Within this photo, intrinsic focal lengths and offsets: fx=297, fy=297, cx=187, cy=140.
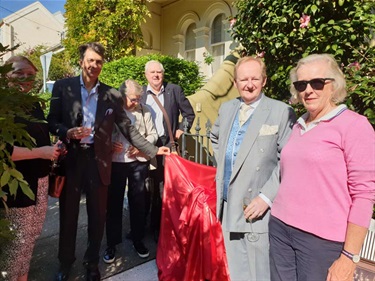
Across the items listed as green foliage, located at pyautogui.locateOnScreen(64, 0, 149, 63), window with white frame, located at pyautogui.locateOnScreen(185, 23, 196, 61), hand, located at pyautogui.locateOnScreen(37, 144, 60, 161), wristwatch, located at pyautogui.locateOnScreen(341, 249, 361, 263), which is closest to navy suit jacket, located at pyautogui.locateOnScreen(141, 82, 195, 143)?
hand, located at pyautogui.locateOnScreen(37, 144, 60, 161)

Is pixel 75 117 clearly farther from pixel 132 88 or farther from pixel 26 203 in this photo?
pixel 26 203

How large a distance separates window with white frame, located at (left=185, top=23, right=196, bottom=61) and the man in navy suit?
726 centimetres

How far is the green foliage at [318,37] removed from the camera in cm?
295

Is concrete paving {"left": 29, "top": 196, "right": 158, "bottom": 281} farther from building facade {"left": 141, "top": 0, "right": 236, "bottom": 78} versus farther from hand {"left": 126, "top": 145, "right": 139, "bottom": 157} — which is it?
building facade {"left": 141, "top": 0, "right": 236, "bottom": 78}

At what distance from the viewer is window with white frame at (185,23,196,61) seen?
10789mm

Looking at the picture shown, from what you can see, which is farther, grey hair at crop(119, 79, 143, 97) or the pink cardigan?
grey hair at crop(119, 79, 143, 97)

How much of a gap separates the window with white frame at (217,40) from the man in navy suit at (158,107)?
21.3 feet

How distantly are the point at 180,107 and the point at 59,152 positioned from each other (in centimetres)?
193

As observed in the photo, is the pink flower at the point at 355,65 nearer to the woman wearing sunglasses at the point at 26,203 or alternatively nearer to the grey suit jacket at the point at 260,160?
the grey suit jacket at the point at 260,160

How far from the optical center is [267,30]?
12.4ft

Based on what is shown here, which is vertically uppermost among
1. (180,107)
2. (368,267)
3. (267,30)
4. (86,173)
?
(267,30)

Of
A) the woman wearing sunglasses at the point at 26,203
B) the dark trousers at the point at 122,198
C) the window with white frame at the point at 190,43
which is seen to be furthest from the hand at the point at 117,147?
the window with white frame at the point at 190,43

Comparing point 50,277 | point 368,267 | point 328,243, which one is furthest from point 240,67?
point 50,277

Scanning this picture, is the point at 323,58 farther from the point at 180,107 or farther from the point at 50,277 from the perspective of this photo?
the point at 50,277
